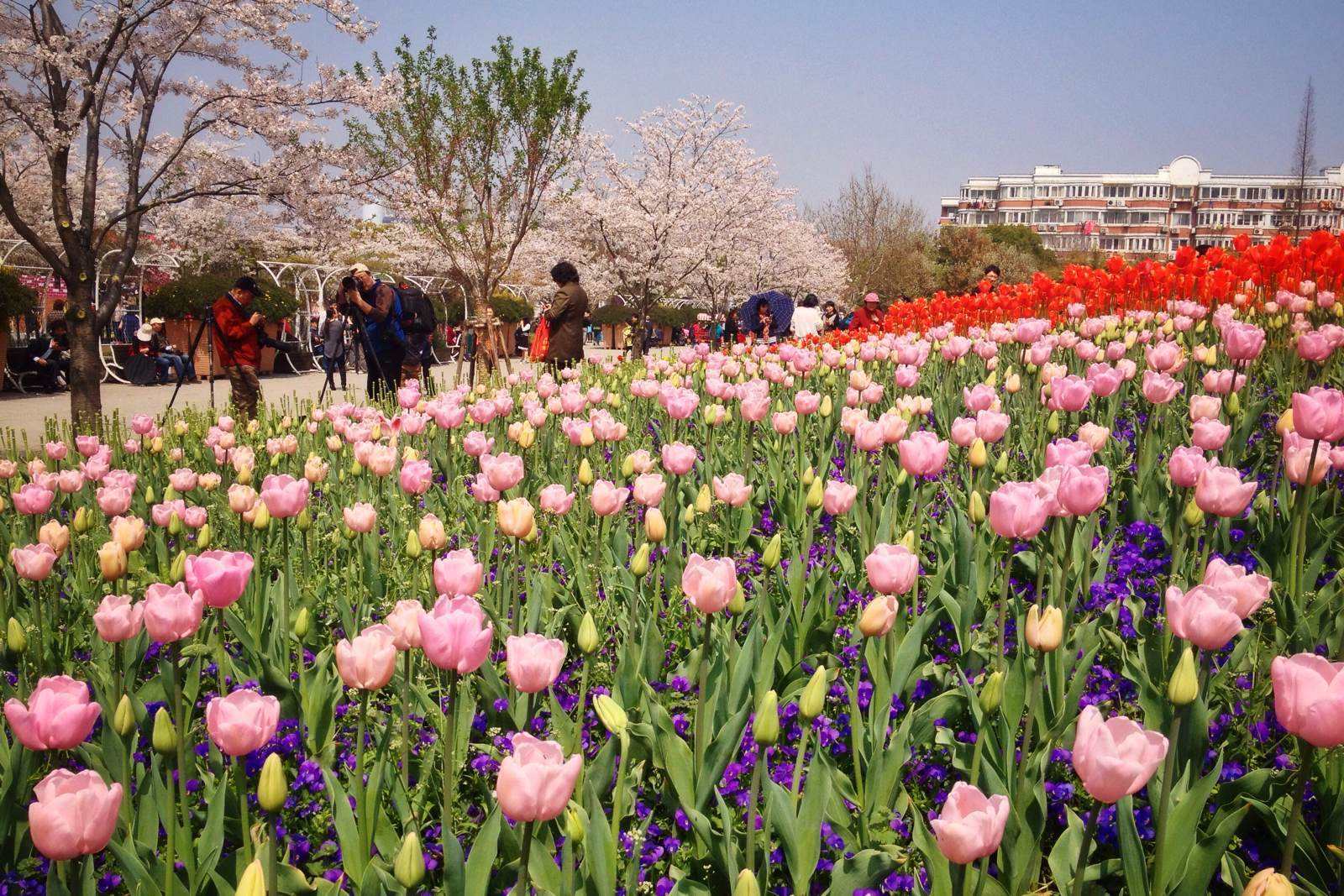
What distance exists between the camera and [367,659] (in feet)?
4.71

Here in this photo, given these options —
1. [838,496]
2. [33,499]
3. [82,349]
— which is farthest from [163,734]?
[82,349]

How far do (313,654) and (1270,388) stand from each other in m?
4.73

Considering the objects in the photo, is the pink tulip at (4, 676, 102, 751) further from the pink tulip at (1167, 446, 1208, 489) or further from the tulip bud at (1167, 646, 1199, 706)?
the pink tulip at (1167, 446, 1208, 489)

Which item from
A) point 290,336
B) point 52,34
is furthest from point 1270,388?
point 290,336

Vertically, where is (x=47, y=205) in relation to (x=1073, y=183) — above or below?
below

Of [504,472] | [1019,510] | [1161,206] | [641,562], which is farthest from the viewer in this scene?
[1161,206]

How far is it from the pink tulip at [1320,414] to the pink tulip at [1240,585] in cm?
76

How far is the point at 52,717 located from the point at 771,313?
60.6ft

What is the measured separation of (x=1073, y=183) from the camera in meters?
117

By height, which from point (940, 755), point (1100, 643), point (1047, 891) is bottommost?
point (1047, 891)

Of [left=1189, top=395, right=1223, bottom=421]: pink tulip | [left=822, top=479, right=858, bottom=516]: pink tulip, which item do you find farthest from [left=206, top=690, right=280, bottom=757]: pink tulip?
[left=1189, top=395, right=1223, bottom=421]: pink tulip

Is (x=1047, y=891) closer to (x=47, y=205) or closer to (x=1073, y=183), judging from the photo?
(x=47, y=205)

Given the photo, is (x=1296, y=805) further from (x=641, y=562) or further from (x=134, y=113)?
(x=134, y=113)

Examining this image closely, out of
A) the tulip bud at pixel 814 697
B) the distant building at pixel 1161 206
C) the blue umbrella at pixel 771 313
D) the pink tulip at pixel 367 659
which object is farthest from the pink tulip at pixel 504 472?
the distant building at pixel 1161 206
